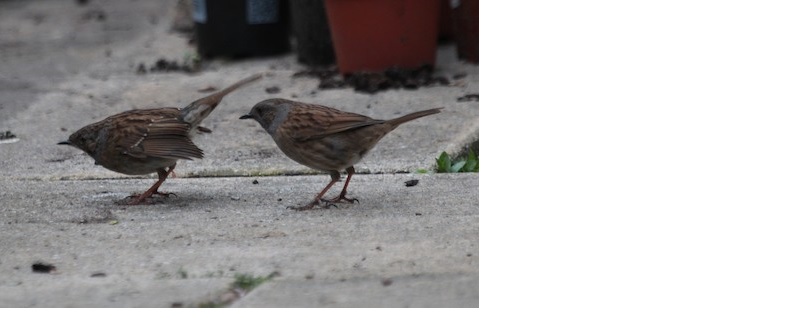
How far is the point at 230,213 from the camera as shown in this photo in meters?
5.86

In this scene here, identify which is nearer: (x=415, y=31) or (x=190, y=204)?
(x=190, y=204)

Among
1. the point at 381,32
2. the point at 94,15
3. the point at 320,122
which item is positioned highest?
the point at 320,122

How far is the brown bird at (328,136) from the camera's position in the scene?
19.7ft

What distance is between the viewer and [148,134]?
6.30m

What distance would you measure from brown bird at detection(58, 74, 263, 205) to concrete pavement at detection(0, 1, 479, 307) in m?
0.19

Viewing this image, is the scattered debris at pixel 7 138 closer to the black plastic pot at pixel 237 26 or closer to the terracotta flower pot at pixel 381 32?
the terracotta flower pot at pixel 381 32

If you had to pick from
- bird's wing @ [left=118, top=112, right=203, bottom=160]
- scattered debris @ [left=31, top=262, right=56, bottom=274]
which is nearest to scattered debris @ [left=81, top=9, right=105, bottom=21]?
bird's wing @ [left=118, top=112, right=203, bottom=160]

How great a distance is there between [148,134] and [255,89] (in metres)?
3.07

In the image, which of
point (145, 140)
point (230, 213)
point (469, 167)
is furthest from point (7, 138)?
point (469, 167)

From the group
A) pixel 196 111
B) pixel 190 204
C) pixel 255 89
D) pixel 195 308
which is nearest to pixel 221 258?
pixel 195 308

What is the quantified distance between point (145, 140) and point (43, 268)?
58.0 inches

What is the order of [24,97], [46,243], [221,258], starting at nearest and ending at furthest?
1. [221,258]
2. [46,243]
3. [24,97]

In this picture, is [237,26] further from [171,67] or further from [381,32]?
[381,32]

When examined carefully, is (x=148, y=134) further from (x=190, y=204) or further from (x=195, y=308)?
(x=195, y=308)
